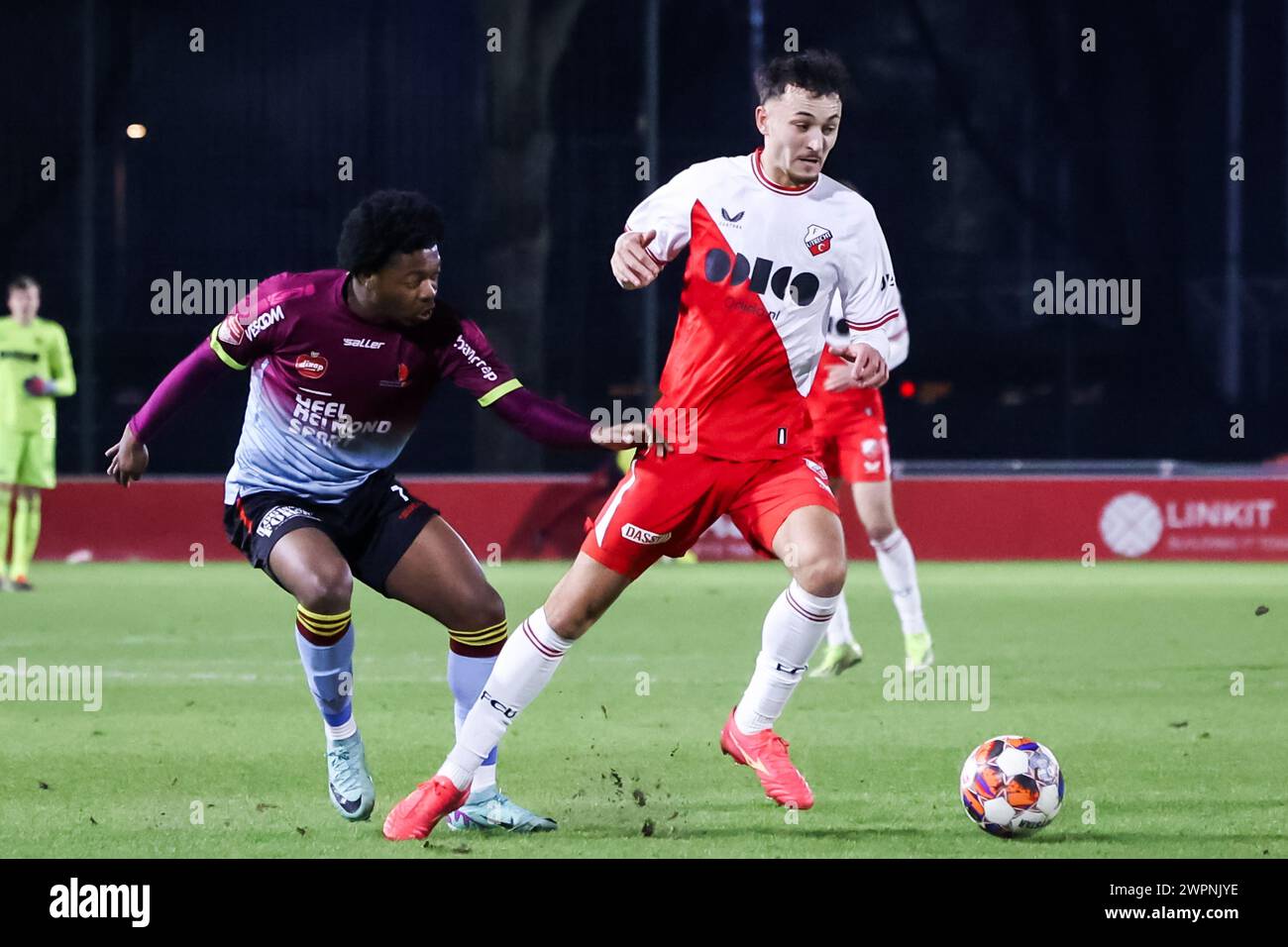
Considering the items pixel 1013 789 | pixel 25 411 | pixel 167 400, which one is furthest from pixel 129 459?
pixel 25 411

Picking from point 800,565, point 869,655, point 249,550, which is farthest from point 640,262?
point 869,655

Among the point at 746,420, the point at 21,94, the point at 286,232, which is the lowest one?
the point at 746,420

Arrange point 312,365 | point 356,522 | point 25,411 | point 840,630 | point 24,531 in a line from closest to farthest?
point 312,365, point 356,522, point 840,630, point 25,411, point 24,531

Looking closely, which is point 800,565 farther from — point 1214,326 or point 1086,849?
point 1214,326

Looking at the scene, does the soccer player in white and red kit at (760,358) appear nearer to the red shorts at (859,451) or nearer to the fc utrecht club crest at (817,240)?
the fc utrecht club crest at (817,240)

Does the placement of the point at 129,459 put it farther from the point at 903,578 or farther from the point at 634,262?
the point at 903,578

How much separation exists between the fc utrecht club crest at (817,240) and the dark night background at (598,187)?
514 inches

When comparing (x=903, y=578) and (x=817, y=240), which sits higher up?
(x=817, y=240)

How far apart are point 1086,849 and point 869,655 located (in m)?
5.30

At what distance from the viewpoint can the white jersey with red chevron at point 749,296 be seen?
6.32 metres

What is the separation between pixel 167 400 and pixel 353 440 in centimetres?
58

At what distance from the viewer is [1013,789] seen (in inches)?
232

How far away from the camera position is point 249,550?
6.42 meters
